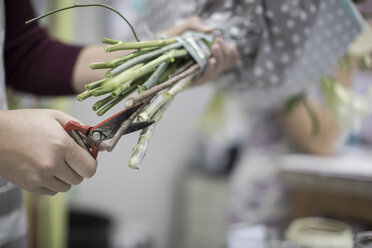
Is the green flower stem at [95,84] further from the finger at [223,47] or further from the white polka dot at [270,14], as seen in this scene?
the white polka dot at [270,14]

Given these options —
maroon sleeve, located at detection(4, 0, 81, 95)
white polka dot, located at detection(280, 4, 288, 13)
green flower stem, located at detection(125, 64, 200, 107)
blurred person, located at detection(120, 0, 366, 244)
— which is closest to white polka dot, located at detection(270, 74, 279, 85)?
blurred person, located at detection(120, 0, 366, 244)

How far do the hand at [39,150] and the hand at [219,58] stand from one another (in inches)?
9.0

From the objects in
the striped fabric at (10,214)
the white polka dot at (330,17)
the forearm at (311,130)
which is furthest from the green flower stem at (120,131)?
the forearm at (311,130)

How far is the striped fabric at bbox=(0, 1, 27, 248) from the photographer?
1.53 feet

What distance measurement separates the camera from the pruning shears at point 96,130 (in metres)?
0.36

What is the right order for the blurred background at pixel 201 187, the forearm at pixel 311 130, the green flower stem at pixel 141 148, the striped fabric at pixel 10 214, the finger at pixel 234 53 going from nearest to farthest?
the green flower stem at pixel 141 148, the striped fabric at pixel 10 214, the finger at pixel 234 53, the blurred background at pixel 201 187, the forearm at pixel 311 130

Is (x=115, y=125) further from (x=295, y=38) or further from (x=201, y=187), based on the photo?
(x=201, y=187)

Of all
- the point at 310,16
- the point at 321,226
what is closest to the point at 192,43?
the point at 310,16

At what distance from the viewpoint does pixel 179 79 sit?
45 cm

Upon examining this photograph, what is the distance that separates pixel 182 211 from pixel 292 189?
1.21 metres

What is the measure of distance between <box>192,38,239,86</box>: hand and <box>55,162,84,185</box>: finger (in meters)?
0.23

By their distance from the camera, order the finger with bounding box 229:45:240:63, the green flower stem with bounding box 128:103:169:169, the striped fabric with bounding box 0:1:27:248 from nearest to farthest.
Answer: the green flower stem with bounding box 128:103:169:169 → the striped fabric with bounding box 0:1:27:248 → the finger with bounding box 229:45:240:63

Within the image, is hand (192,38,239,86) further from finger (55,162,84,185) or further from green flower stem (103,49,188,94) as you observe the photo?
finger (55,162,84,185)

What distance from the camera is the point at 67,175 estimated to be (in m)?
0.36
